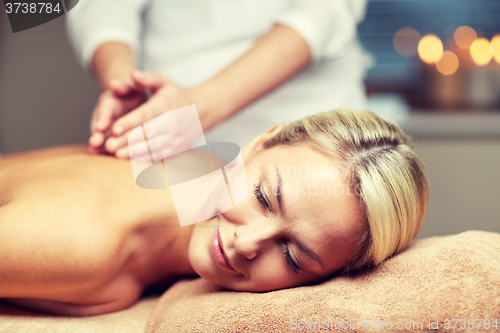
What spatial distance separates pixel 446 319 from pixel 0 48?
1.79m

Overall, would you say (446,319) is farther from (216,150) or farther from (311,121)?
(216,150)

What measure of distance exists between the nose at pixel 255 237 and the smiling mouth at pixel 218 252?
0.04 metres

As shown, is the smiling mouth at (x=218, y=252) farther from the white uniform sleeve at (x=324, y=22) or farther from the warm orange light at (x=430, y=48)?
the warm orange light at (x=430, y=48)

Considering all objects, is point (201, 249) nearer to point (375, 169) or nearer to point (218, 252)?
point (218, 252)

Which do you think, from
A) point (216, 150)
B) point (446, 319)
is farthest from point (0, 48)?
point (446, 319)

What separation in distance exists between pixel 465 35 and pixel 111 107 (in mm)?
1539

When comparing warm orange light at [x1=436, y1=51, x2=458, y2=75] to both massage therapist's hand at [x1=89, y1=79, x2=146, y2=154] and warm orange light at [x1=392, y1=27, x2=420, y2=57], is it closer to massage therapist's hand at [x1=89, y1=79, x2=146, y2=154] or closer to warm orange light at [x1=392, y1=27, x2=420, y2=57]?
warm orange light at [x1=392, y1=27, x2=420, y2=57]

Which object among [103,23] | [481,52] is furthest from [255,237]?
[481,52]

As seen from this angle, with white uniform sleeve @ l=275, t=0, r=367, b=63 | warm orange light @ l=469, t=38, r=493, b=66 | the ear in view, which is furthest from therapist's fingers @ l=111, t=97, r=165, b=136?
warm orange light @ l=469, t=38, r=493, b=66

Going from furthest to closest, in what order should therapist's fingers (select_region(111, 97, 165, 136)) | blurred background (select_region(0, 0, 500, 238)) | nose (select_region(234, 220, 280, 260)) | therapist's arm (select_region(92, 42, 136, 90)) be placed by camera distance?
blurred background (select_region(0, 0, 500, 238)) → therapist's arm (select_region(92, 42, 136, 90)) → therapist's fingers (select_region(111, 97, 165, 136)) → nose (select_region(234, 220, 280, 260))

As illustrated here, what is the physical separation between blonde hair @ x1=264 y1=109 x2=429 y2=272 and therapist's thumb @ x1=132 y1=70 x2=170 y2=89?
0.26 meters

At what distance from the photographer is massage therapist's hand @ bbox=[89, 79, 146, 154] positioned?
2.38 feet

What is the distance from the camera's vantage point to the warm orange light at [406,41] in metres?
1.61

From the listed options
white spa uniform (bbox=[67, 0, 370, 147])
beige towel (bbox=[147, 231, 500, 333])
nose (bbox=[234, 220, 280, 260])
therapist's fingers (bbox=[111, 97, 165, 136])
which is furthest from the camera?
white spa uniform (bbox=[67, 0, 370, 147])
